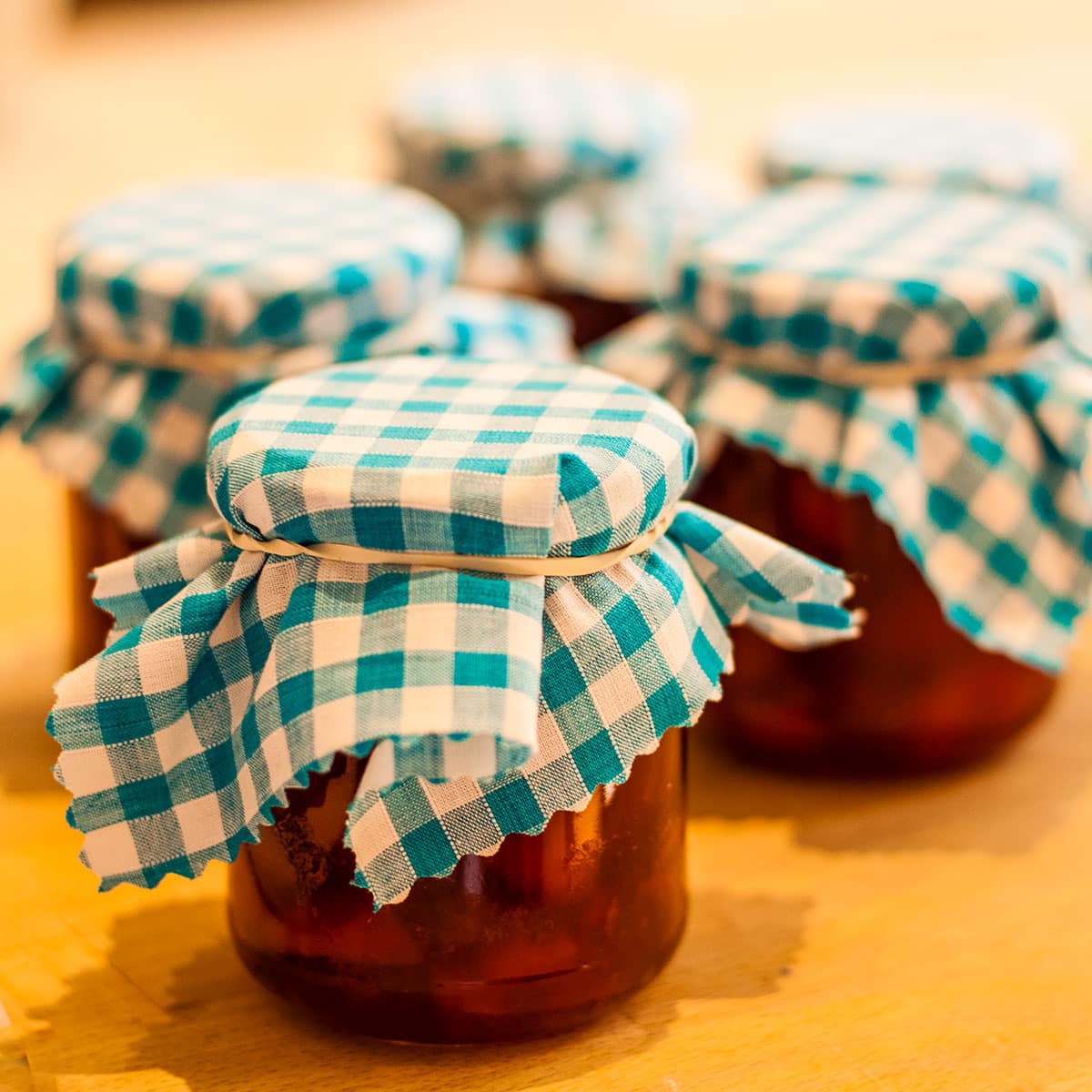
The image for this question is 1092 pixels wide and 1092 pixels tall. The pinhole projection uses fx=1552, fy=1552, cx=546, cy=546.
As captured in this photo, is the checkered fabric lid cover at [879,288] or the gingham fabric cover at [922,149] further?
the gingham fabric cover at [922,149]

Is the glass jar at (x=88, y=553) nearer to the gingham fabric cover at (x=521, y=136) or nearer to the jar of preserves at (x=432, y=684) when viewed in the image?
the jar of preserves at (x=432, y=684)

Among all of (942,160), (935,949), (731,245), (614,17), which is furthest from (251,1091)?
(614,17)

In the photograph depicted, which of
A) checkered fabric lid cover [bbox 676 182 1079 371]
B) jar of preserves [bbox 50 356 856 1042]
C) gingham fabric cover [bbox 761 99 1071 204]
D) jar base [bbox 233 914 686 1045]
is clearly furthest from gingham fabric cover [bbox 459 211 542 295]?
jar base [bbox 233 914 686 1045]

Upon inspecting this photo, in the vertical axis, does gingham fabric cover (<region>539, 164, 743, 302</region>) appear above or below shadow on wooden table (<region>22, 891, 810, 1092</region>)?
above

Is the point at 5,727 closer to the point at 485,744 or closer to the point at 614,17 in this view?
the point at 485,744

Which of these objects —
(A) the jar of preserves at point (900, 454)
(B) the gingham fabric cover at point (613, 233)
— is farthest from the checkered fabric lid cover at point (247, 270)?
(B) the gingham fabric cover at point (613, 233)

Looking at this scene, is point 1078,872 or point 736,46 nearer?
point 1078,872

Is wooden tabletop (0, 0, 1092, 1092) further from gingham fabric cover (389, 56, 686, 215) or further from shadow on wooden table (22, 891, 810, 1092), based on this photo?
gingham fabric cover (389, 56, 686, 215)
